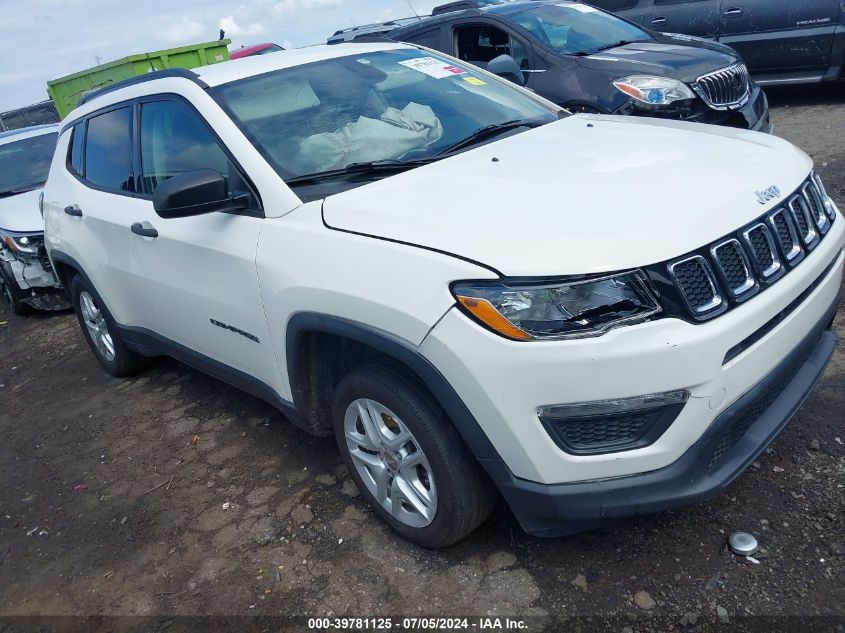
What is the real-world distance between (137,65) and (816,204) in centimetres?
1179

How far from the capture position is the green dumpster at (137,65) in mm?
12203

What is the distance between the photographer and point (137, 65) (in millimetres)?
12109

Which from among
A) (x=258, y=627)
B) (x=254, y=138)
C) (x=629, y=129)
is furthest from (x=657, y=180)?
(x=258, y=627)

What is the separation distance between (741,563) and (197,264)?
2.47 m

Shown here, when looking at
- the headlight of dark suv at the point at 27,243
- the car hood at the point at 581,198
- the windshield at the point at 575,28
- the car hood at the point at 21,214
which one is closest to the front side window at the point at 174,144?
the car hood at the point at 581,198

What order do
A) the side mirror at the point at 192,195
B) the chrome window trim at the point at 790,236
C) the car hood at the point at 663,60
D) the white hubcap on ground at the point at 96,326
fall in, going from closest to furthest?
the chrome window trim at the point at 790,236 → the side mirror at the point at 192,195 → the white hubcap on ground at the point at 96,326 → the car hood at the point at 663,60

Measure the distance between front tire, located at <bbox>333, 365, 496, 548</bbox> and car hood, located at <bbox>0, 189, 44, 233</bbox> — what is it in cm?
533

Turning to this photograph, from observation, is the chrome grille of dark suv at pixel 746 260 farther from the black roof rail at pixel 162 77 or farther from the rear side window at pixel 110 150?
the rear side window at pixel 110 150

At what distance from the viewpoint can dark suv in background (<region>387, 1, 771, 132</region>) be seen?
607 cm

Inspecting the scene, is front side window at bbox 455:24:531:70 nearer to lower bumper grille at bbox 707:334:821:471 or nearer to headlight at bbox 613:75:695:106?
headlight at bbox 613:75:695:106

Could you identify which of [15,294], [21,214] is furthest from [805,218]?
[15,294]

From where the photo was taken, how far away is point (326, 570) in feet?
9.30

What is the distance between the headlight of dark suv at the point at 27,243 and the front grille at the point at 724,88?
596 centimetres

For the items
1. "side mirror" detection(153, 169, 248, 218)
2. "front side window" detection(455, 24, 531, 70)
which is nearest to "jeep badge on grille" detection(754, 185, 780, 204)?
"side mirror" detection(153, 169, 248, 218)
